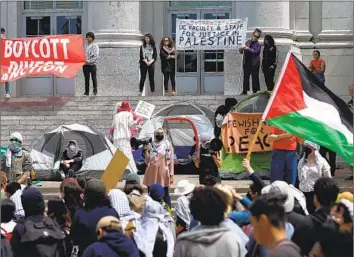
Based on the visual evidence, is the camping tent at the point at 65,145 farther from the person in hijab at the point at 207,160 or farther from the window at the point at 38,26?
the window at the point at 38,26

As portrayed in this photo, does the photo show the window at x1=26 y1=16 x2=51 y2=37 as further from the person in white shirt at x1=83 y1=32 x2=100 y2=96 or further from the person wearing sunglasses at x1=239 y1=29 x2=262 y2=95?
the person wearing sunglasses at x1=239 y1=29 x2=262 y2=95

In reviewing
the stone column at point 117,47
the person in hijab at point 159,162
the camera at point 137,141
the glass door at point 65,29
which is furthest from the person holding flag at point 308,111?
the glass door at point 65,29

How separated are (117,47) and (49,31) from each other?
2963 mm

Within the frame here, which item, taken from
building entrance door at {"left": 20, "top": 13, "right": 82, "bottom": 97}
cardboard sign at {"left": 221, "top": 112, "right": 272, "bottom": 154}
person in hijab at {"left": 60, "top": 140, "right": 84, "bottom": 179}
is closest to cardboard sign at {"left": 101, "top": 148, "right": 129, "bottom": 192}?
person in hijab at {"left": 60, "top": 140, "right": 84, "bottom": 179}

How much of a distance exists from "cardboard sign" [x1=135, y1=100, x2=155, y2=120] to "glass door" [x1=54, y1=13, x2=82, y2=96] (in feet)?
23.9

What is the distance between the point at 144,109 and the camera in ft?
85.3

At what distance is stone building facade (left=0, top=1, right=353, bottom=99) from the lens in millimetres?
30859

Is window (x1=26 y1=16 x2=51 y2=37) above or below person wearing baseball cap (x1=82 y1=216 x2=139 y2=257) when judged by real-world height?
above

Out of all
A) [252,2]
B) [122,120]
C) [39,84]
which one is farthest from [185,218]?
[39,84]

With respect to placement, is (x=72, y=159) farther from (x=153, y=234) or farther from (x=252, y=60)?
(x=153, y=234)

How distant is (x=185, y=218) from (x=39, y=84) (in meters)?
20.1

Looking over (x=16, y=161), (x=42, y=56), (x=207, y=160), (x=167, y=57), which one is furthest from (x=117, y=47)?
(x=207, y=160)

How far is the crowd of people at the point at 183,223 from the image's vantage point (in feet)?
30.6

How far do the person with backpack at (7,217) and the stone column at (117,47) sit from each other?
18492 millimetres
